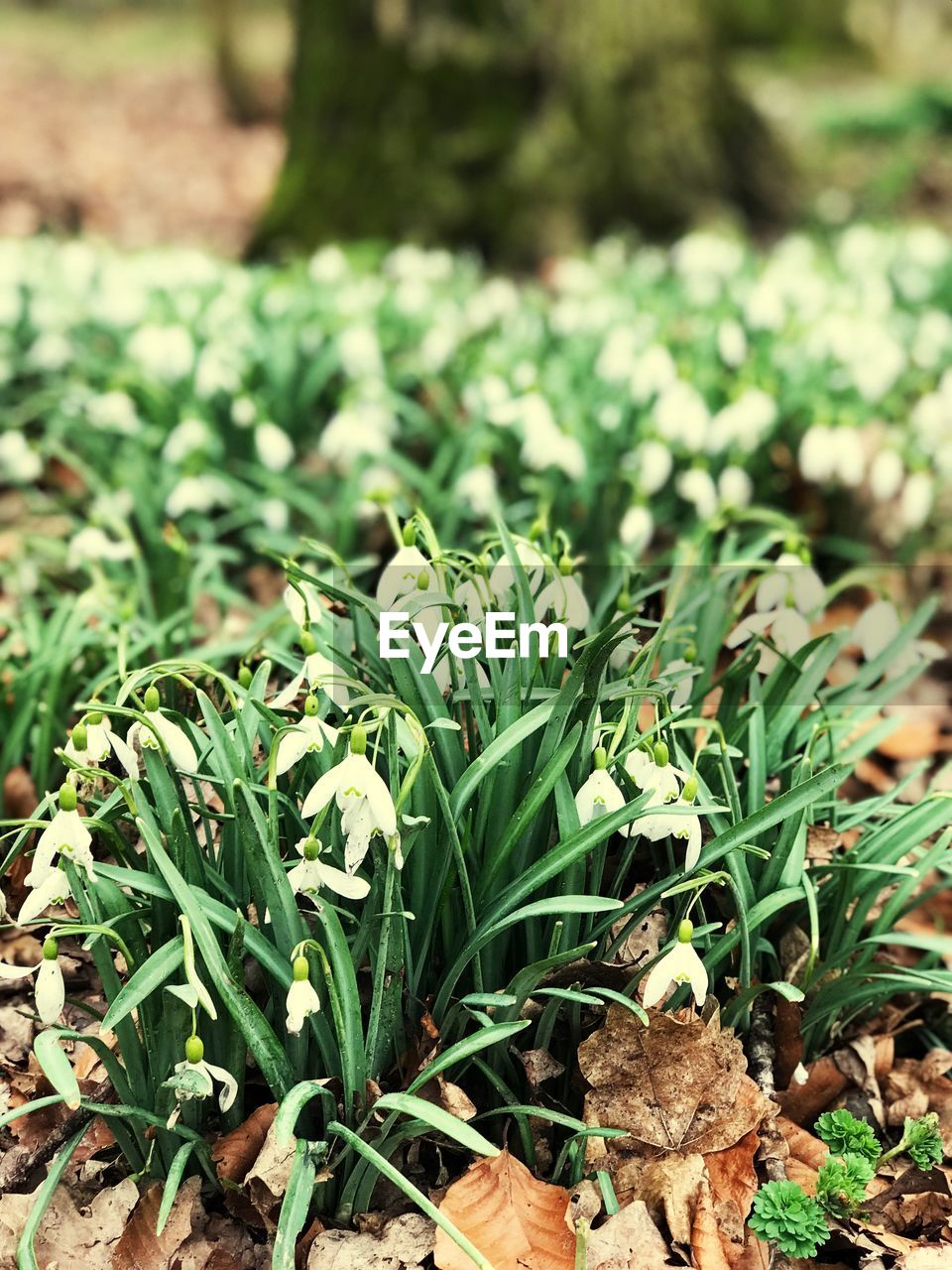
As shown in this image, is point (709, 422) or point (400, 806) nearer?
point (400, 806)

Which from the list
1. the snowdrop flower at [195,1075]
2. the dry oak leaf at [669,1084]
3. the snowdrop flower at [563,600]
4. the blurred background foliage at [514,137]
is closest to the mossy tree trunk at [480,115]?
the blurred background foliage at [514,137]

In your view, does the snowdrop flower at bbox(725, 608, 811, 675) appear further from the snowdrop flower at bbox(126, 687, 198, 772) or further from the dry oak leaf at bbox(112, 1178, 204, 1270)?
the dry oak leaf at bbox(112, 1178, 204, 1270)

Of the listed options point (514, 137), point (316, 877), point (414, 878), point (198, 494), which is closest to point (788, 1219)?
point (414, 878)

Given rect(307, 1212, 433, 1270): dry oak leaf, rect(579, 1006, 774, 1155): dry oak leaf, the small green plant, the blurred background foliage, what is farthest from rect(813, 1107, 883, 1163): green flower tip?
the blurred background foliage

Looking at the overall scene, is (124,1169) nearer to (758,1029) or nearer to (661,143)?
(758,1029)

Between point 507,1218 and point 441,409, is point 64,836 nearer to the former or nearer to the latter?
point 507,1218

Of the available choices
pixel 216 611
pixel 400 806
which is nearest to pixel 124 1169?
pixel 400 806
